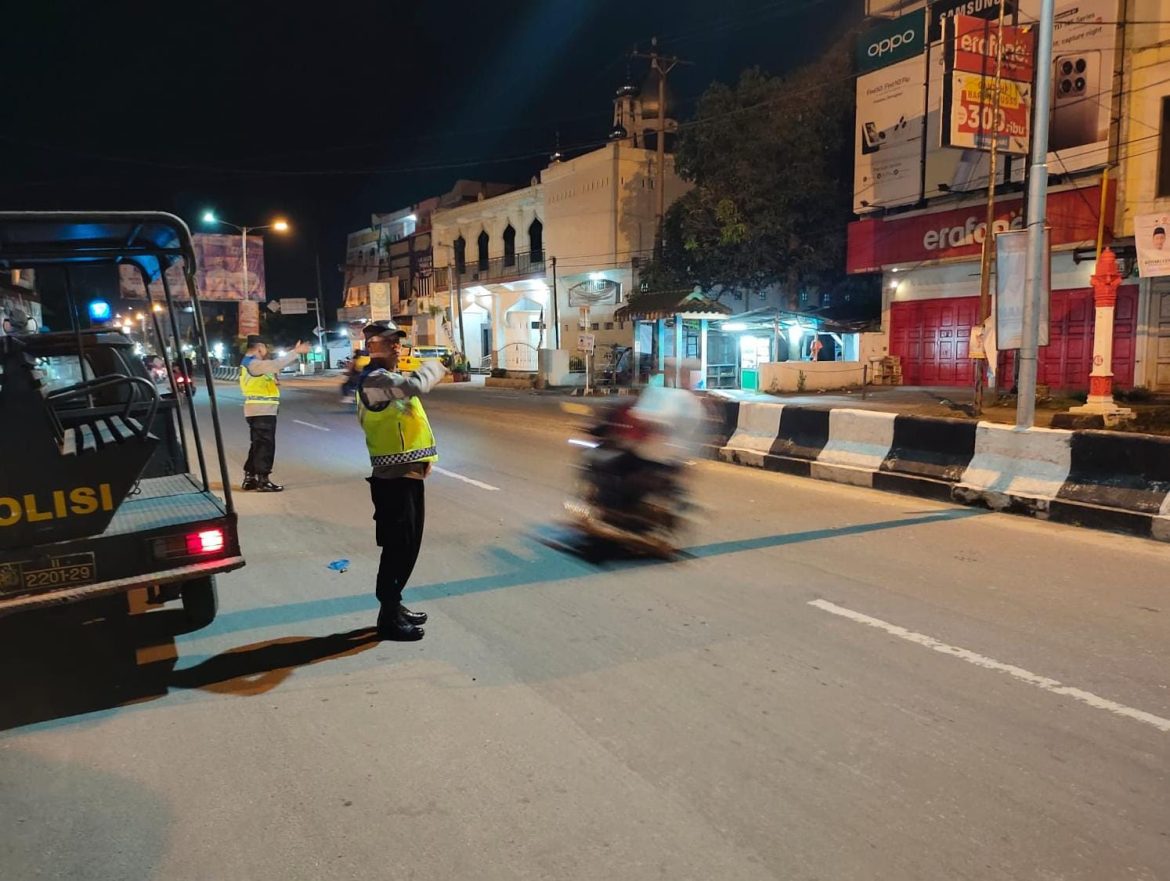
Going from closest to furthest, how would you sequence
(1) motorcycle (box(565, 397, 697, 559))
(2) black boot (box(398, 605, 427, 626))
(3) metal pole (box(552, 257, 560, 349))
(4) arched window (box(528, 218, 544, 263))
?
(2) black boot (box(398, 605, 427, 626))
(1) motorcycle (box(565, 397, 697, 559))
(3) metal pole (box(552, 257, 560, 349))
(4) arched window (box(528, 218, 544, 263))

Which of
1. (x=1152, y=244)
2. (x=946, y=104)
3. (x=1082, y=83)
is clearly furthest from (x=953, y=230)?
(x=946, y=104)

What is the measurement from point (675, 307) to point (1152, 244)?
12.6m

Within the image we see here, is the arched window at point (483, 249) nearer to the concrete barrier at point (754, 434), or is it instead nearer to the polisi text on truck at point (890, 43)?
the polisi text on truck at point (890, 43)

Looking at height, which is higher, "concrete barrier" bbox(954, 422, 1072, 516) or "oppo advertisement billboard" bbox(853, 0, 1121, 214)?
"oppo advertisement billboard" bbox(853, 0, 1121, 214)

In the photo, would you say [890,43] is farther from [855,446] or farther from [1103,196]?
[855,446]

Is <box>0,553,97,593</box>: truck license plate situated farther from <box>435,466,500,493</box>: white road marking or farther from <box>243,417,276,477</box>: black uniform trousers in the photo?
<box>243,417,276,477</box>: black uniform trousers

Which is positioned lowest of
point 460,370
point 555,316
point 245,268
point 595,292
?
point 460,370

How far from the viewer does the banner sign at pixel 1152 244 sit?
17.5m

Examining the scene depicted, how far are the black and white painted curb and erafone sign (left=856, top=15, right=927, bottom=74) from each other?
58.4 ft

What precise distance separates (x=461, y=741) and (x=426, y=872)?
94cm

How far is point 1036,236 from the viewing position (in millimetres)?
9555

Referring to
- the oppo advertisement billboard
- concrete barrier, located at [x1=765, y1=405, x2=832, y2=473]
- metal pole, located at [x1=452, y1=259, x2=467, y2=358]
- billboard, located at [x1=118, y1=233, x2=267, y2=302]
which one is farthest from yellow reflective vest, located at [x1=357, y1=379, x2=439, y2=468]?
billboard, located at [x1=118, y1=233, x2=267, y2=302]

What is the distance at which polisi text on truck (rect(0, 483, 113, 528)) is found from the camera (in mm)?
3932

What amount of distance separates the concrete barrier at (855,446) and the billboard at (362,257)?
5513 cm
